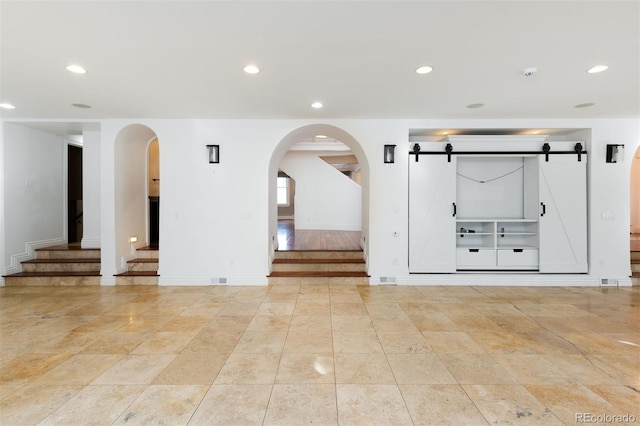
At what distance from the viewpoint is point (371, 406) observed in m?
1.97

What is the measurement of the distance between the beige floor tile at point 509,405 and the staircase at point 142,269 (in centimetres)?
500

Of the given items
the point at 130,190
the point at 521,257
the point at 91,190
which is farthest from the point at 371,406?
the point at 91,190

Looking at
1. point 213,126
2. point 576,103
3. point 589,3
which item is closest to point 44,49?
point 213,126

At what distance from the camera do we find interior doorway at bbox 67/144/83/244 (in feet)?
21.0

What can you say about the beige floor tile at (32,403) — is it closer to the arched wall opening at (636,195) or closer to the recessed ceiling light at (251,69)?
the recessed ceiling light at (251,69)

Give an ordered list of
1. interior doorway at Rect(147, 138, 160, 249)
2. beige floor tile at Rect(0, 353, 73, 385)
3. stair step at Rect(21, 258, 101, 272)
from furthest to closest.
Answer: interior doorway at Rect(147, 138, 160, 249) → stair step at Rect(21, 258, 101, 272) → beige floor tile at Rect(0, 353, 73, 385)

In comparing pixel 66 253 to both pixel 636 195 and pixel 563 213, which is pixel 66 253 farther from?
pixel 636 195

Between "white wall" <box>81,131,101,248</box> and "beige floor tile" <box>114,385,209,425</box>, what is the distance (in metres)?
4.95

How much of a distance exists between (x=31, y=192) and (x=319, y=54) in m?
6.07

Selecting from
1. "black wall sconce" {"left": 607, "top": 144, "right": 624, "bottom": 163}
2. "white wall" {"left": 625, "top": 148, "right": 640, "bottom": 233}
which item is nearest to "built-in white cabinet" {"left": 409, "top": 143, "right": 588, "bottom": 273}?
"black wall sconce" {"left": 607, "top": 144, "right": 624, "bottom": 163}

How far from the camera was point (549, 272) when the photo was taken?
16.5 ft

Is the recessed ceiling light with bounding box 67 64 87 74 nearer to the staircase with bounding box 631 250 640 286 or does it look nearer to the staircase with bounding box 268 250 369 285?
the staircase with bounding box 268 250 369 285

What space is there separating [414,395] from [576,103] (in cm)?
461

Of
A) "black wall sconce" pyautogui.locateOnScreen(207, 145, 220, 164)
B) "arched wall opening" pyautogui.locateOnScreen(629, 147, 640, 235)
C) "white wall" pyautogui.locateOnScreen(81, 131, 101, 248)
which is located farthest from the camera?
"arched wall opening" pyautogui.locateOnScreen(629, 147, 640, 235)
